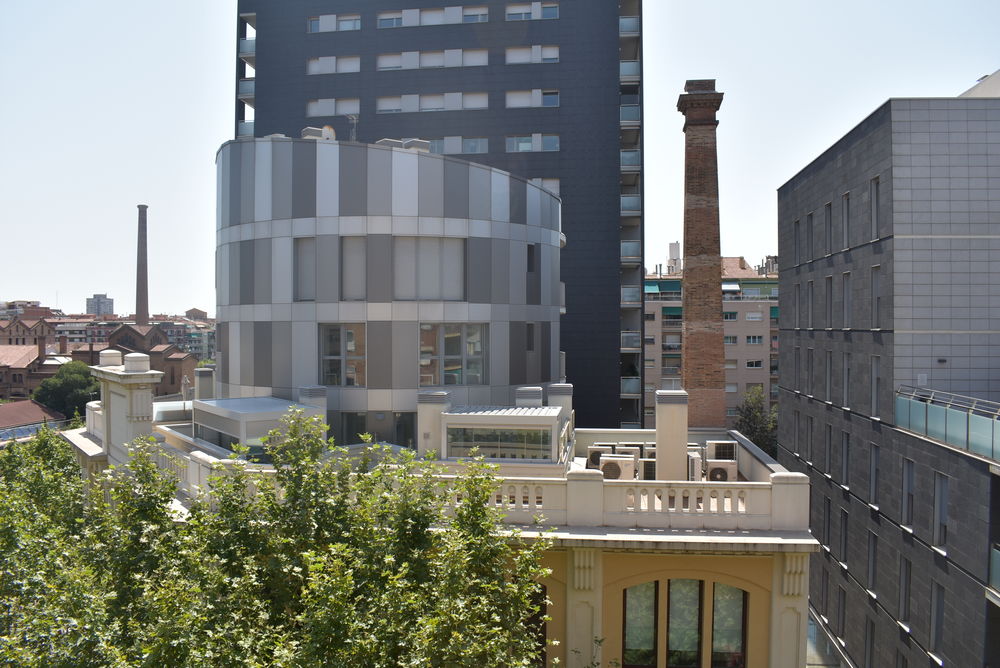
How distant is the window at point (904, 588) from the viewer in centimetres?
2292

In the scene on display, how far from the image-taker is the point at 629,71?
45.7m

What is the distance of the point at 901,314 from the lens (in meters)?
23.8

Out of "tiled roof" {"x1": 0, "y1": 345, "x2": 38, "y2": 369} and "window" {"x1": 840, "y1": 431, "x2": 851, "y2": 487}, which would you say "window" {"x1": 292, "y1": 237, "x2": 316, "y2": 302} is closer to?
"window" {"x1": 840, "y1": 431, "x2": 851, "y2": 487}

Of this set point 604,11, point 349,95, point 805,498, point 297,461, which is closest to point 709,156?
point 604,11

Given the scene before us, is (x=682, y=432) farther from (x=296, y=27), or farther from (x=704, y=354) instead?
(x=296, y=27)

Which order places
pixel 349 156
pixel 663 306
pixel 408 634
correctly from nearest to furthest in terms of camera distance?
pixel 408 634
pixel 349 156
pixel 663 306

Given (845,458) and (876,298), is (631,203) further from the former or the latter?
(845,458)

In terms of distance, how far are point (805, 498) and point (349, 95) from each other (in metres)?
40.4

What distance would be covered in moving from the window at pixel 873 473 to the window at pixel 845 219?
8.08 meters

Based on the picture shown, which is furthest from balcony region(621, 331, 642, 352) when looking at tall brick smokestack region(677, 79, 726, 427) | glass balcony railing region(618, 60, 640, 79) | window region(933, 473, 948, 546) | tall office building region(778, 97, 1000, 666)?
window region(933, 473, 948, 546)

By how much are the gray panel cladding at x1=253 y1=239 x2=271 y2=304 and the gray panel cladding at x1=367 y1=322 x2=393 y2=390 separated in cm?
310

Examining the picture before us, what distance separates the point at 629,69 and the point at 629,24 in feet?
8.67

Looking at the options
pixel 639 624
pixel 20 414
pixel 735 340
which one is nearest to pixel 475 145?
pixel 639 624

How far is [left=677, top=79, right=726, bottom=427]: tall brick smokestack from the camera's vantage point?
45.0 meters
